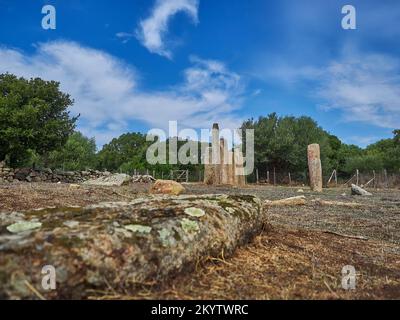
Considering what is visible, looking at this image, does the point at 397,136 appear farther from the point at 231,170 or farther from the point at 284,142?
the point at 231,170

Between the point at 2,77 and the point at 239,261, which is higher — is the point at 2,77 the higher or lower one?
the higher one

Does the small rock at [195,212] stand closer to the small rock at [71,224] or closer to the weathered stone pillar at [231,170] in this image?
the small rock at [71,224]

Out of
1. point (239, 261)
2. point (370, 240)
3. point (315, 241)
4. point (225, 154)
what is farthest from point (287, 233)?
point (225, 154)

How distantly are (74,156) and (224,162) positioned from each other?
27.2 m

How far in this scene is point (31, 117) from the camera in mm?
21859

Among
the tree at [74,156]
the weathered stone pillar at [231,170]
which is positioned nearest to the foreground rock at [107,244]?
the weathered stone pillar at [231,170]

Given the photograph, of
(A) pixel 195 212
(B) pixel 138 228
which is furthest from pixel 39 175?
(B) pixel 138 228

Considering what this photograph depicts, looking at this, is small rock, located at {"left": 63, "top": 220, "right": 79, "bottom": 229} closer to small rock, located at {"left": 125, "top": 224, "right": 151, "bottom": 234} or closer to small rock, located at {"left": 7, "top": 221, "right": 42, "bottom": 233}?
small rock, located at {"left": 7, "top": 221, "right": 42, "bottom": 233}

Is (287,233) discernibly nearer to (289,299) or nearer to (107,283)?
(289,299)

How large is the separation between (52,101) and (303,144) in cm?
2587

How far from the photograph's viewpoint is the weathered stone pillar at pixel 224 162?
22516mm

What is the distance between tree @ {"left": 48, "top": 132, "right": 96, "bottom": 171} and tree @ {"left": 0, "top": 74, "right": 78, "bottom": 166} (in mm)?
2248
